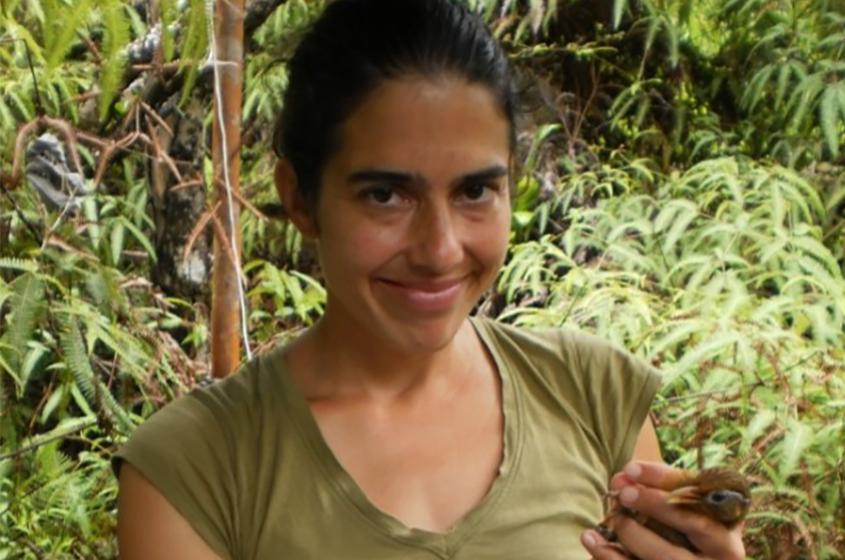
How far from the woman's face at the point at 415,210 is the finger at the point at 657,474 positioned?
304 mm

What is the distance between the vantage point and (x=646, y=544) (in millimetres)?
1130

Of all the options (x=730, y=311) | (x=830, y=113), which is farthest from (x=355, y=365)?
(x=830, y=113)

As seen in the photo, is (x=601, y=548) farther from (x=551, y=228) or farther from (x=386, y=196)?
(x=551, y=228)

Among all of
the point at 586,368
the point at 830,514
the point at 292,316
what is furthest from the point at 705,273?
the point at 586,368

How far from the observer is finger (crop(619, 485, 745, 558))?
1.11 metres

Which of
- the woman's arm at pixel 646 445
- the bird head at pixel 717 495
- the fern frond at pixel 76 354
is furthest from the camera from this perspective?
the fern frond at pixel 76 354

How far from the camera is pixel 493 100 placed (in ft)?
4.59

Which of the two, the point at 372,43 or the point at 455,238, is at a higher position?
the point at 372,43

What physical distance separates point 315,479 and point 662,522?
0.40m

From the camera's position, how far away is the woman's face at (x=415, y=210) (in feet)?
4.29

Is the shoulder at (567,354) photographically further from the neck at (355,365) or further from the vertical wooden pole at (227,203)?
the vertical wooden pole at (227,203)

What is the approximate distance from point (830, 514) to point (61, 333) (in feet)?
4.75

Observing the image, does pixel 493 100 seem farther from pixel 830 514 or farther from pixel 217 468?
pixel 830 514

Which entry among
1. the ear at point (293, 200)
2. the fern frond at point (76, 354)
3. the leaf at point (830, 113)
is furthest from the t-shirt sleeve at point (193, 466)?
the leaf at point (830, 113)
